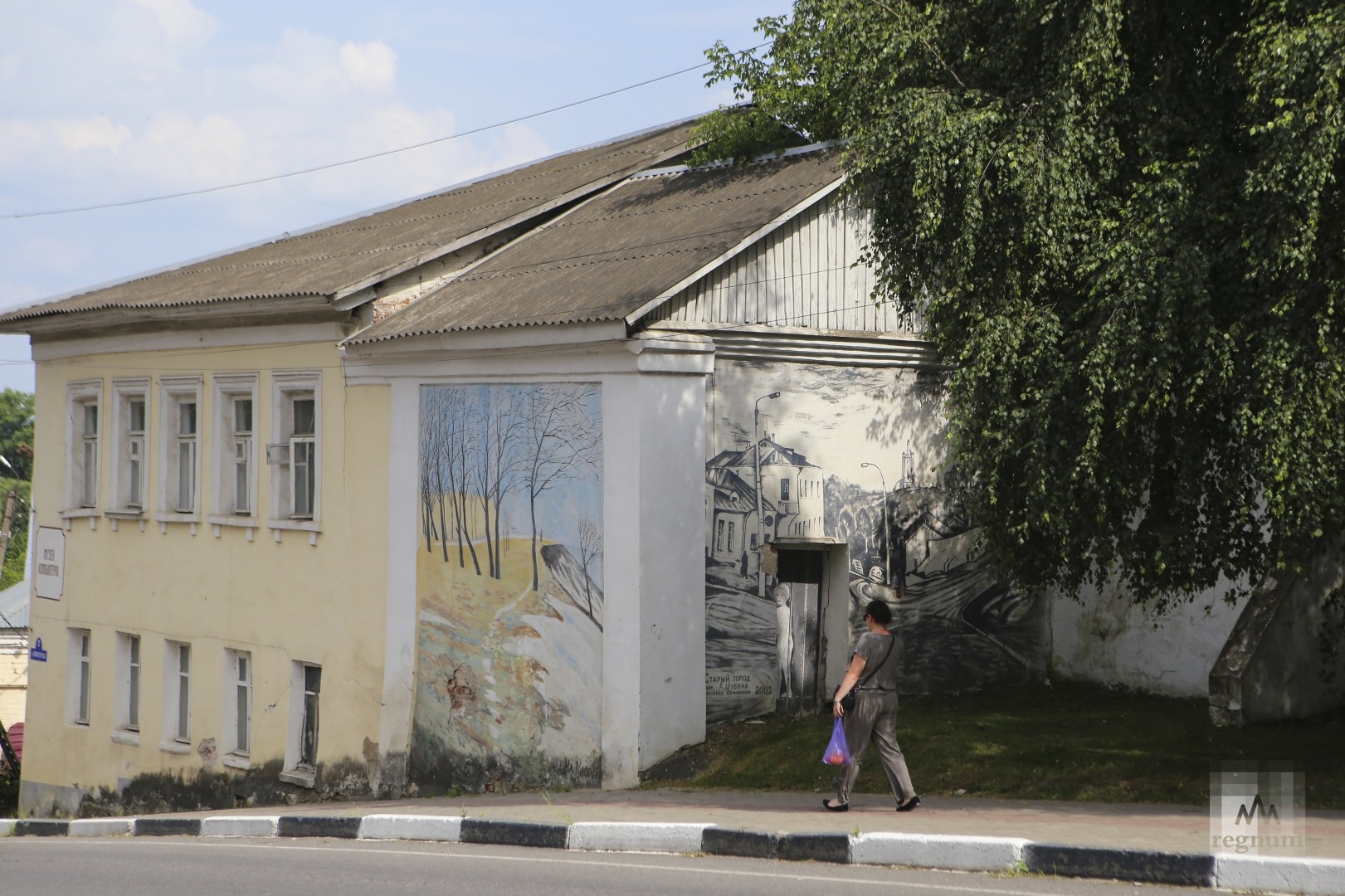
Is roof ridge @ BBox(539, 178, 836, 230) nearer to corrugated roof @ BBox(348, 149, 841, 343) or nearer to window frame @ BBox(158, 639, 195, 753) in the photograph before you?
corrugated roof @ BBox(348, 149, 841, 343)

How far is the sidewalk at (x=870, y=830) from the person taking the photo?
307 inches

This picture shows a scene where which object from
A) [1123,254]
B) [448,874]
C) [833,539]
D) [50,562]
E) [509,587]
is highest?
[1123,254]

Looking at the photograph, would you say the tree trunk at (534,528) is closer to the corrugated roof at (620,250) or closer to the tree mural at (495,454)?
the tree mural at (495,454)

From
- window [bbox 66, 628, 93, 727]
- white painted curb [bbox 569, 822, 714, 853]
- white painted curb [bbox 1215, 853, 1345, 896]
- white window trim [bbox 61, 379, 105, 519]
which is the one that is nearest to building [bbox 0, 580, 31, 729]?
window [bbox 66, 628, 93, 727]

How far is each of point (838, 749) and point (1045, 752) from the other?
2.78m

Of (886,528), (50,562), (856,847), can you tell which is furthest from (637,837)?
(50,562)

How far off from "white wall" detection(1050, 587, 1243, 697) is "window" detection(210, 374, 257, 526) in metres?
10.6

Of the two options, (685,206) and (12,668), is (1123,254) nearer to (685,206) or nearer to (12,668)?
(685,206)

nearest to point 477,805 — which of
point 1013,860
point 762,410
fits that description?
point 762,410

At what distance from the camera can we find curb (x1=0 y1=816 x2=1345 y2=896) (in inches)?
294

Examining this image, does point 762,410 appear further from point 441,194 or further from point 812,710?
point 441,194

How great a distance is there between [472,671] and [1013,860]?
26.0 feet

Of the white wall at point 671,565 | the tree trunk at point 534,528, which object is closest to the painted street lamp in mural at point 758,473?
the white wall at point 671,565

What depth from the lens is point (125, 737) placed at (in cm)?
2048
